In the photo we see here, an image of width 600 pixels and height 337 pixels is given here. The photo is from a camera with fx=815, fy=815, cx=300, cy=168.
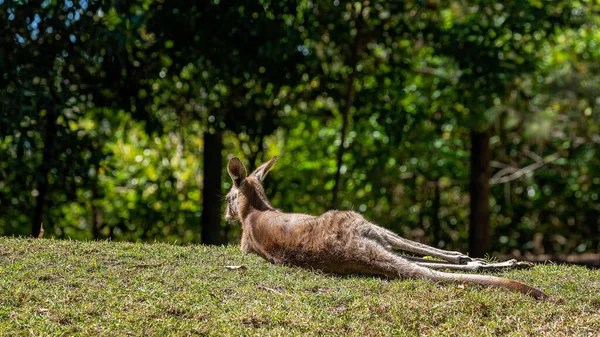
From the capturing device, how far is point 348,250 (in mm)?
6207

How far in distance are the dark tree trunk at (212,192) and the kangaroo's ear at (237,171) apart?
285cm

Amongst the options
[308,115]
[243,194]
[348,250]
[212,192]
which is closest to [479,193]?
[308,115]

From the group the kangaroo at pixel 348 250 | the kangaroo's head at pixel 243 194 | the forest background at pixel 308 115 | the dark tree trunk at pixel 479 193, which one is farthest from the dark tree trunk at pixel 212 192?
the dark tree trunk at pixel 479 193

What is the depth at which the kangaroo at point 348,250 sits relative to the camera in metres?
5.99

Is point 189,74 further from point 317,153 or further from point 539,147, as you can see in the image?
point 539,147

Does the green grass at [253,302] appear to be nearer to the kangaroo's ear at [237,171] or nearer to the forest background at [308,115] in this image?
the kangaroo's ear at [237,171]

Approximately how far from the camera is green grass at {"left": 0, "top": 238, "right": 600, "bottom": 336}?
502 cm

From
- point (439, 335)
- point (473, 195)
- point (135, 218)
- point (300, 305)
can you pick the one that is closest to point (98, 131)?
point (135, 218)

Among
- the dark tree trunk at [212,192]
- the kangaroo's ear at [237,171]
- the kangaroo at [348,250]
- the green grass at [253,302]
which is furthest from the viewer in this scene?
the dark tree trunk at [212,192]

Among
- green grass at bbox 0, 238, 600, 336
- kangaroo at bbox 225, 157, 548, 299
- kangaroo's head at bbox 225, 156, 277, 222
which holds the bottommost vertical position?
green grass at bbox 0, 238, 600, 336

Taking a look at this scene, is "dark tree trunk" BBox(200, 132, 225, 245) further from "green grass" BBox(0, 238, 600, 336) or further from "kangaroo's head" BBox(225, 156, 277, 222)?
"green grass" BBox(0, 238, 600, 336)

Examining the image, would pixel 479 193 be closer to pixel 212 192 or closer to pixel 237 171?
pixel 212 192

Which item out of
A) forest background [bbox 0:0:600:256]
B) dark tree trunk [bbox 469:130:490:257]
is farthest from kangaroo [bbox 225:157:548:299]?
dark tree trunk [bbox 469:130:490:257]

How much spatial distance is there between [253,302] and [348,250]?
1.05 meters
